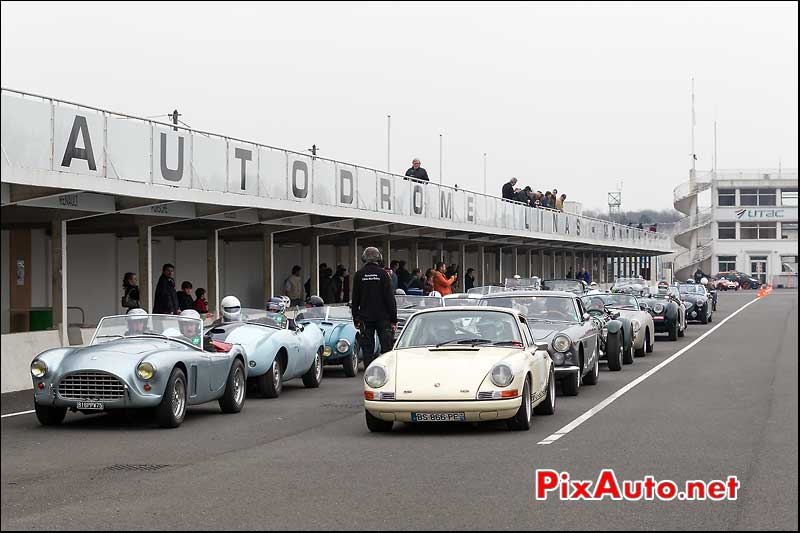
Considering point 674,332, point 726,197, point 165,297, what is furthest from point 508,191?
point 726,197

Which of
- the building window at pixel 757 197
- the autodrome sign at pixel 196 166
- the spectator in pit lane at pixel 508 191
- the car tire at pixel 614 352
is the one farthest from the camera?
the spectator in pit lane at pixel 508 191

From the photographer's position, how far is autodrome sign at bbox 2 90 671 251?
17516 millimetres

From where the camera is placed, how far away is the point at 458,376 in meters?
11.3

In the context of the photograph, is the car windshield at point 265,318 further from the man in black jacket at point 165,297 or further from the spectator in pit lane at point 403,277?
the spectator in pit lane at point 403,277

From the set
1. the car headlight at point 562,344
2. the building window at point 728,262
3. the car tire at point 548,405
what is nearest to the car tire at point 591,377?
the car headlight at point 562,344

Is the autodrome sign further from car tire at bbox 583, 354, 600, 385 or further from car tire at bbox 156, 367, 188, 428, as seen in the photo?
car tire at bbox 583, 354, 600, 385

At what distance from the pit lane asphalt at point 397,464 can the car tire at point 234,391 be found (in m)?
0.19

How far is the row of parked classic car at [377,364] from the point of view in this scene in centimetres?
1123

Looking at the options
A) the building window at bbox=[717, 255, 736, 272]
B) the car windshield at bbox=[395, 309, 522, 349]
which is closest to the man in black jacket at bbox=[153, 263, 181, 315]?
the car windshield at bbox=[395, 309, 522, 349]

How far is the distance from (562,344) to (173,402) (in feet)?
18.7

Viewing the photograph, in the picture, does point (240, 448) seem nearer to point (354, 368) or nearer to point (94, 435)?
point (94, 435)

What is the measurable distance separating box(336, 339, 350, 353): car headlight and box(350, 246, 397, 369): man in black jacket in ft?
11.6

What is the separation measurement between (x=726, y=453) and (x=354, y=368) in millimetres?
11477

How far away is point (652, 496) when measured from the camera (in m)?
7.15
